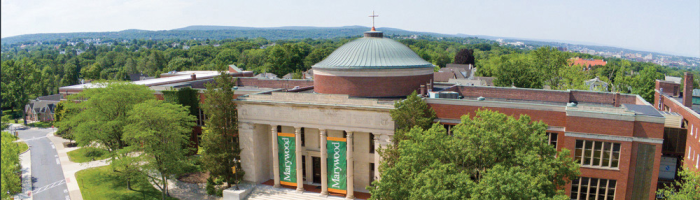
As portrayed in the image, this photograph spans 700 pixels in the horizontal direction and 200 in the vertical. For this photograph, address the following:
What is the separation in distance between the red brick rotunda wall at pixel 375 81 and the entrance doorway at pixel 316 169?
7341mm

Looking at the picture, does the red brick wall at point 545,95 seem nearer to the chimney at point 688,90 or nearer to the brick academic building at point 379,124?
the brick academic building at point 379,124

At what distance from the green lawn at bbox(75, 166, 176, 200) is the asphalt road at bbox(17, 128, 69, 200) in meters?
1.99

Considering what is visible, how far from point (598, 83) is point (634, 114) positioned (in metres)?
75.3

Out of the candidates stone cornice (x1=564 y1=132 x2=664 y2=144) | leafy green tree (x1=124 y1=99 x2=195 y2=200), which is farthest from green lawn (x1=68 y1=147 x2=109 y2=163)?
stone cornice (x1=564 y1=132 x2=664 y2=144)

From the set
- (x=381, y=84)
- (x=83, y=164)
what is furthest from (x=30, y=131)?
(x=381, y=84)

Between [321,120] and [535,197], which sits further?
[321,120]

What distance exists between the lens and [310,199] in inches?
1599

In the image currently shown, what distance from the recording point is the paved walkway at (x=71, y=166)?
45.5m

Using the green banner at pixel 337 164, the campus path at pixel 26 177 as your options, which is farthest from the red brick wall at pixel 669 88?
the campus path at pixel 26 177

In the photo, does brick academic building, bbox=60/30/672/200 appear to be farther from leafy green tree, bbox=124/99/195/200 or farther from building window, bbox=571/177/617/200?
leafy green tree, bbox=124/99/195/200

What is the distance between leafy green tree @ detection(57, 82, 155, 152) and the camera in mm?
45000

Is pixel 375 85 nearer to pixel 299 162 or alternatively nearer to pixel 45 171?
pixel 299 162

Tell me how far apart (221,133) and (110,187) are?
15.6 metres

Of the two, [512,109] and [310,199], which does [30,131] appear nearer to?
[310,199]
